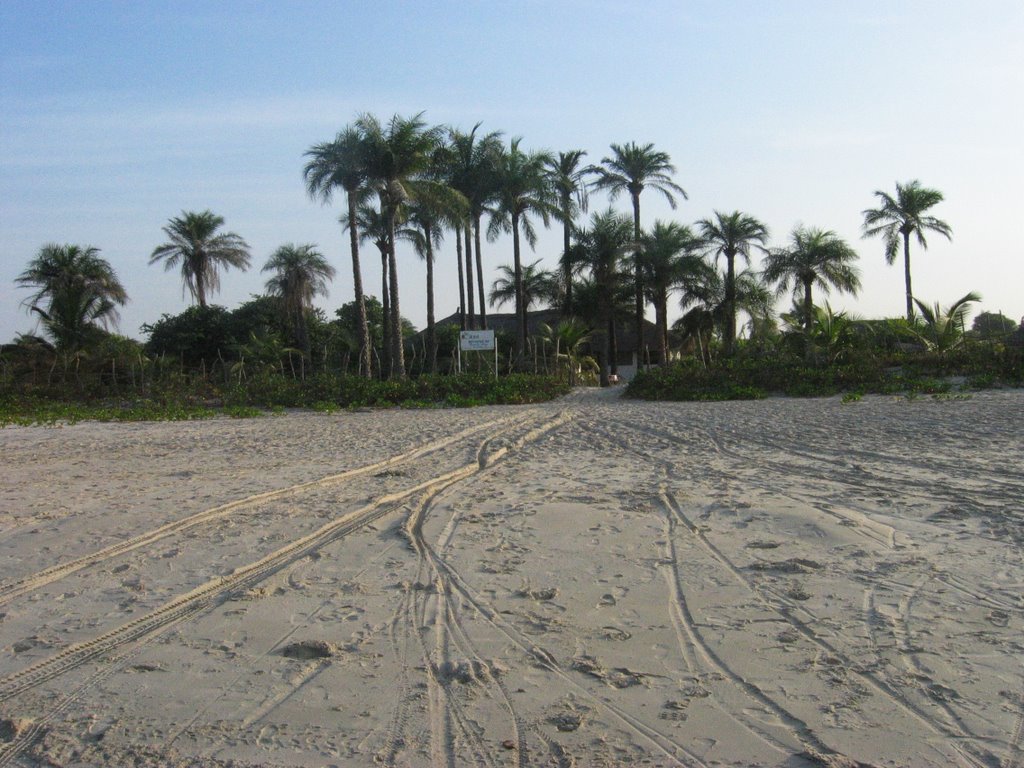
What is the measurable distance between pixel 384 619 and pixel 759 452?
23.5 ft

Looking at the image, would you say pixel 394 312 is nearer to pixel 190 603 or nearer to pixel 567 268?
pixel 567 268

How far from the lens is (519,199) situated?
36.6 meters

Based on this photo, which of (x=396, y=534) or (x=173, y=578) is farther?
(x=396, y=534)

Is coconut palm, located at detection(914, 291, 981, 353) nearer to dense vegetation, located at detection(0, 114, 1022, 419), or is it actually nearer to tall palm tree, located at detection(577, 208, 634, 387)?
dense vegetation, located at detection(0, 114, 1022, 419)

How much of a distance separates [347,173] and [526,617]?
87.3 ft

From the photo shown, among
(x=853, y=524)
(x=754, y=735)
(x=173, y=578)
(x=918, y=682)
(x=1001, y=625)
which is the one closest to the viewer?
(x=754, y=735)

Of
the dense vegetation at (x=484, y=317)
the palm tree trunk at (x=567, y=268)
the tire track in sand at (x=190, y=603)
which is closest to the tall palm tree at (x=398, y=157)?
the dense vegetation at (x=484, y=317)

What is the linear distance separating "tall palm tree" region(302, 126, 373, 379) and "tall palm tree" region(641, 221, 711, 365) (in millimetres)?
13596

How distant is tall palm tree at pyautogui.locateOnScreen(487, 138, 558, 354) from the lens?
1407 inches

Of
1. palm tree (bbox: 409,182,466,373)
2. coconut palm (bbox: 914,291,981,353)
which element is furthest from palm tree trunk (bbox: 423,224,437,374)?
coconut palm (bbox: 914,291,981,353)

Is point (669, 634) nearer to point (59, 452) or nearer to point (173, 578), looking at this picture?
point (173, 578)

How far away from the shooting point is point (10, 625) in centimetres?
475

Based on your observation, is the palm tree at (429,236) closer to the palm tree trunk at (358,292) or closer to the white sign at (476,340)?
the palm tree trunk at (358,292)

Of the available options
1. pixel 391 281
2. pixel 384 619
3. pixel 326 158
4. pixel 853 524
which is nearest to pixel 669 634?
pixel 384 619
